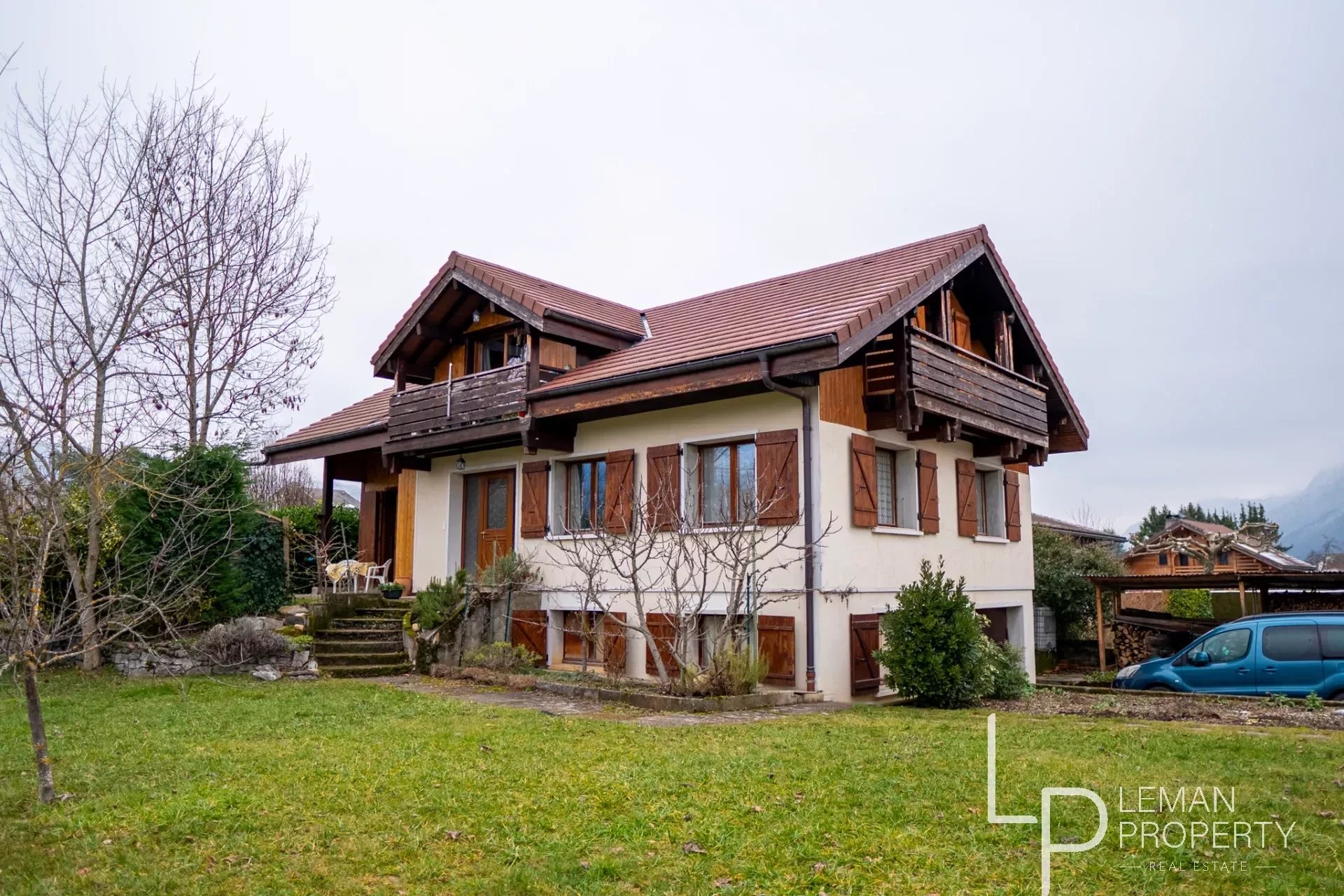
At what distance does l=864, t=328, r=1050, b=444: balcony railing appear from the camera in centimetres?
1364

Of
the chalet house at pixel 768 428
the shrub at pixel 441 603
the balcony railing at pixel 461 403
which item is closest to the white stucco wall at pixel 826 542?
the chalet house at pixel 768 428

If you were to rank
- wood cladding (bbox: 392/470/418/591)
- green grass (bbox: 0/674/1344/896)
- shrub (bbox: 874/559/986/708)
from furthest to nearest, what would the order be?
1. wood cladding (bbox: 392/470/418/591)
2. shrub (bbox: 874/559/986/708)
3. green grass (bbox: 0/674/1344/896)

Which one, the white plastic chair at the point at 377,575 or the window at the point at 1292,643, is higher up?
the white plastic chair at the point at 377,575

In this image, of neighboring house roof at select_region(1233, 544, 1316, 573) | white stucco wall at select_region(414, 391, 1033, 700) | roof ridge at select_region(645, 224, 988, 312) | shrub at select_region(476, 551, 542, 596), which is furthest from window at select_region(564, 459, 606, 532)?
neighboring house roof at select_region(1233, 544, 1316, 573)

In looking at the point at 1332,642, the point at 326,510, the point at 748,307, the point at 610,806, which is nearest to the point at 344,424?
the point at 326,510

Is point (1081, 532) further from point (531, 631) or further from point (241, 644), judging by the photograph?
point (241, 644)

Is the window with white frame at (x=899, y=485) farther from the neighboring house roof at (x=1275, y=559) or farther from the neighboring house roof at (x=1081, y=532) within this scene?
the neighboring house roof at (x=1275, y=559)

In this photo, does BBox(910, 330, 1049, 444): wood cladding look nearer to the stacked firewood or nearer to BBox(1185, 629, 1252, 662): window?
BBox(1185, 629, 1252, 662): window

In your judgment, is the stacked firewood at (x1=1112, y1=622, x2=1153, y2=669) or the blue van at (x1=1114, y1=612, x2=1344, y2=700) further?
the stacked firewood at (x1=1112, y1=622, x2=1153, y2=669)

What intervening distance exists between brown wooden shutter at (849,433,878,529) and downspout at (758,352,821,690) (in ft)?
2.86

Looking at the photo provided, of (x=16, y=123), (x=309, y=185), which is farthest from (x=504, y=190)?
(x=16, y=123)

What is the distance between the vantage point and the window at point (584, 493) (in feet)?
51.8

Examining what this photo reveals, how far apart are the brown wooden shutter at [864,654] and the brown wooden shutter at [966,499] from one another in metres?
3.35

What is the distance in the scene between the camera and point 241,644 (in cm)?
1416
